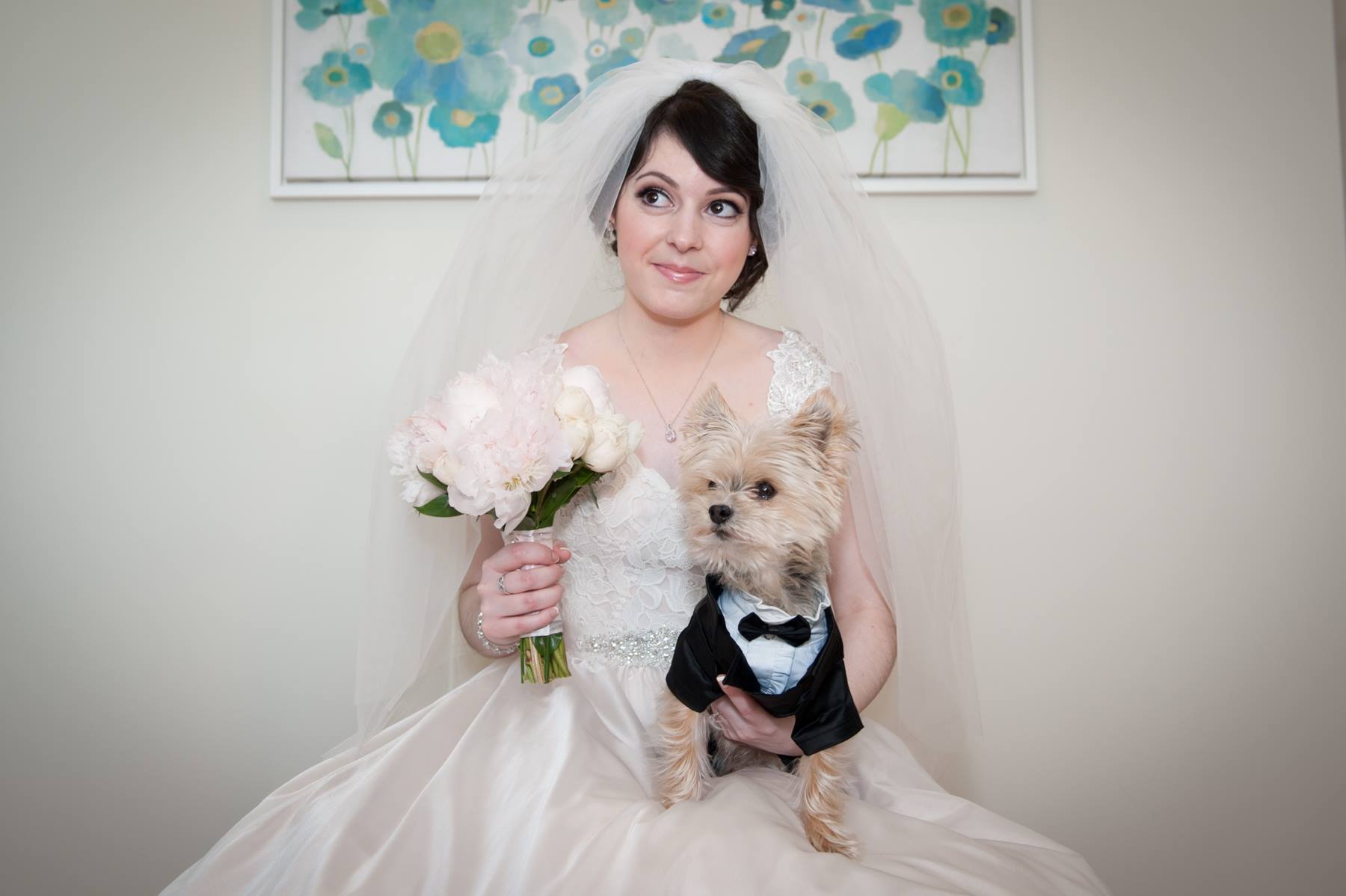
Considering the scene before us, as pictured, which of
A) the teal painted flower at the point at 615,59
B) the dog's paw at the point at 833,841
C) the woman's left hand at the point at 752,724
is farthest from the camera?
the teal painted flower at the point at 615,59

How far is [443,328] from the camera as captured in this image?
1.81 meters

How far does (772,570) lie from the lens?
1.37 meters

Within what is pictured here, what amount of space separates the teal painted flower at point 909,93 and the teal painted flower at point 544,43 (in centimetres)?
85

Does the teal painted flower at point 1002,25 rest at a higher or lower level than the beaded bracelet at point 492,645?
higher

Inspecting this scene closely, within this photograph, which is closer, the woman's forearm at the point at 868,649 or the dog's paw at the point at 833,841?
the dog's paw at the point at 833,841

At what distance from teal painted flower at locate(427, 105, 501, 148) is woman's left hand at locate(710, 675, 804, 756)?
1.69 metres

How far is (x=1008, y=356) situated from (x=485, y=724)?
5.81ft

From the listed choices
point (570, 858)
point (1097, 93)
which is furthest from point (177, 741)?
point (1097, 93)

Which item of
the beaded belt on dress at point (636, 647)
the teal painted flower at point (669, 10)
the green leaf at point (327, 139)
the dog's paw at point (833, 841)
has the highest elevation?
the teal painted flower at point (669, 10)

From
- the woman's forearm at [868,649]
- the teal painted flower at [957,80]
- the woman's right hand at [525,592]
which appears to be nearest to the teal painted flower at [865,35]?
the teal painted flower at [957,80]

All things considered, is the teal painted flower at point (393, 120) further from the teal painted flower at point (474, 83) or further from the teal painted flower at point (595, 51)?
the teal painted flower at point (595, 51)

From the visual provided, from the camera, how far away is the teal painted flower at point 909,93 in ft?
7.64

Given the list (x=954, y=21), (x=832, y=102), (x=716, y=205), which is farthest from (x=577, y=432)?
(x=954, y=21)

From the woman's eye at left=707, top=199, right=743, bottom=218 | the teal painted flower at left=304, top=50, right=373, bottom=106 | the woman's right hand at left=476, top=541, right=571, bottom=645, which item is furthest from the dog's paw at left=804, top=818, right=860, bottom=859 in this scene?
the teal painted flower at left=304, top=50, right=373, bottom=106
